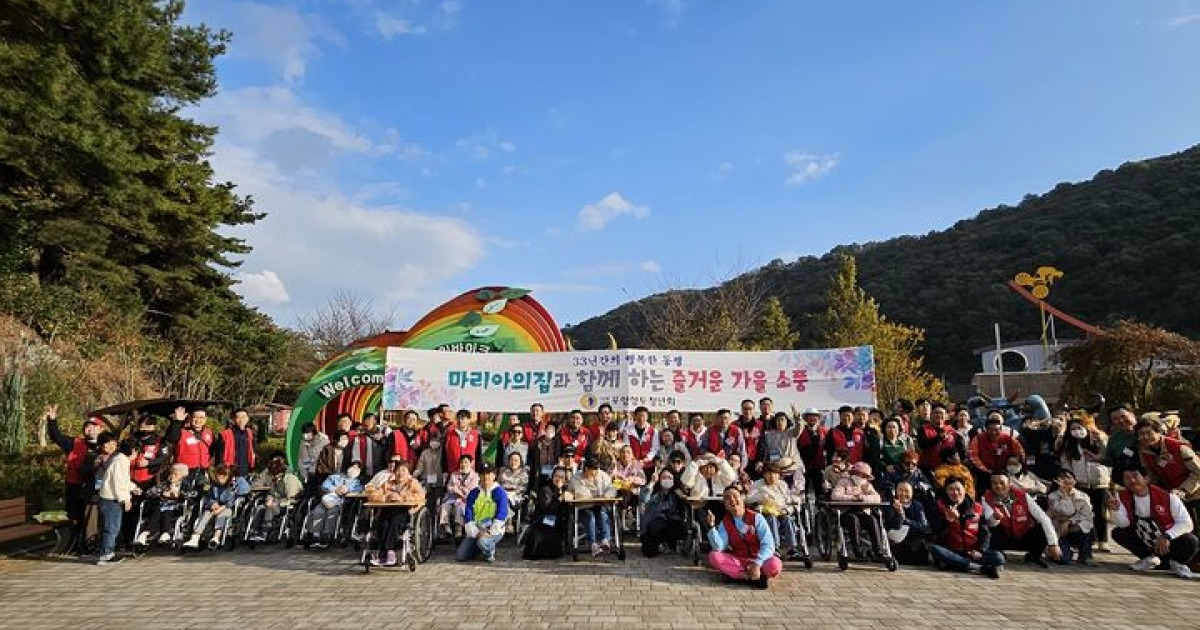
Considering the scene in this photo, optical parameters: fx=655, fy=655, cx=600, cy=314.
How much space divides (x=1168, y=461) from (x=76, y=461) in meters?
12.6

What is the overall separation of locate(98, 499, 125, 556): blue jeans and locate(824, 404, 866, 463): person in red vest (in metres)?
8.35

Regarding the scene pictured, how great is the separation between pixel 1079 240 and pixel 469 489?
52.3 meters

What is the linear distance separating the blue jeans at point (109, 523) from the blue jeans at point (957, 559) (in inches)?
352

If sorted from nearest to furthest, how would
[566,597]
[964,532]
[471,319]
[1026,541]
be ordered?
[566,597], [964,532], [1026,541], [471,319]

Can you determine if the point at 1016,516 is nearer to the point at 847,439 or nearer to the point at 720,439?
the point at 847,439

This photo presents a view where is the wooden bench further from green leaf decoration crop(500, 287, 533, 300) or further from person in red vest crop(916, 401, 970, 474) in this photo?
person in red vest crop(916, 401, 970, 474)

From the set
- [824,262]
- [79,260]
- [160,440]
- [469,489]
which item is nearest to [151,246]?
[79,260]

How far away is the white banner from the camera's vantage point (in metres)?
11.0

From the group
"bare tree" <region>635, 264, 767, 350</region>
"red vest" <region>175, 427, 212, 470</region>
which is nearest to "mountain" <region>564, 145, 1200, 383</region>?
"bare tree" <region>635, 264, 767, 350</region>

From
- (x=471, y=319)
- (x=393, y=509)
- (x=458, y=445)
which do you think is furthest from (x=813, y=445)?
(x=471, y=319)

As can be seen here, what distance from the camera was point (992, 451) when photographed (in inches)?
308

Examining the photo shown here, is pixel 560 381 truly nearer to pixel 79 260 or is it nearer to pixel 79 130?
pixel 79 130

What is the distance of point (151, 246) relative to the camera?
66.4 feet

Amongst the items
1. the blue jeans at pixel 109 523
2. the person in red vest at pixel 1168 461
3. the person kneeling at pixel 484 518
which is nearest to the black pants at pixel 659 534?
the person kneeling at pixel 484 518
